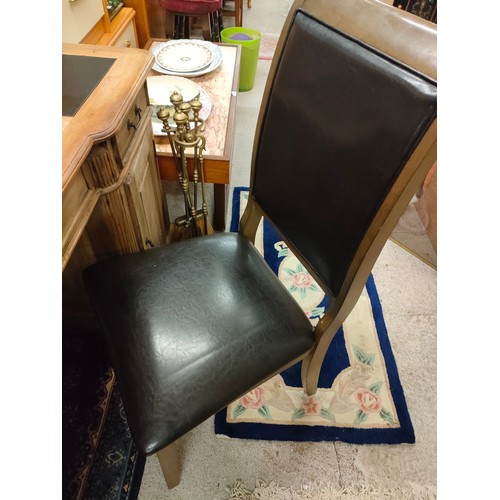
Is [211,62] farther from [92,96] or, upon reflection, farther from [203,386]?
[203,386]

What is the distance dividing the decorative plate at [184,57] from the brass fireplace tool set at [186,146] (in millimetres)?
476

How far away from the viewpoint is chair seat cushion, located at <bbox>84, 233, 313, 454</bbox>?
0.66 metres

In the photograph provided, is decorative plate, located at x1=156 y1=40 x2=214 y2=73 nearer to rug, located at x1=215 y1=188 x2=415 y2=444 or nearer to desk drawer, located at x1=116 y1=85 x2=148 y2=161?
desk drawer, located at x1=116 y1=85 x2=148 y2=161

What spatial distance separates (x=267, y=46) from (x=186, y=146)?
2.95m

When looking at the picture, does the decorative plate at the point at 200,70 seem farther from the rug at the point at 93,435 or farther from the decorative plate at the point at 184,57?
the rug at the point at 93,435

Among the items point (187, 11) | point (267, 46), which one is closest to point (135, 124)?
point (187, 11)

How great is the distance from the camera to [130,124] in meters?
0.79

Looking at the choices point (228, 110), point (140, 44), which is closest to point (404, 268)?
point (228, 110)

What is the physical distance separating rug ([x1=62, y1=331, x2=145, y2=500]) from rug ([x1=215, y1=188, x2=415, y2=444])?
11.3 inches

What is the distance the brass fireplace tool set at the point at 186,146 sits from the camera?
0.90m

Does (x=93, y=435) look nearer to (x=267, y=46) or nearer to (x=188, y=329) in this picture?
(x=188, y=329)

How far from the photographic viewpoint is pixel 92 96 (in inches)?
27.3

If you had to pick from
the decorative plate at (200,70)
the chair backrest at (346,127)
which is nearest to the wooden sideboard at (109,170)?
the chair backrest at (346,127)
